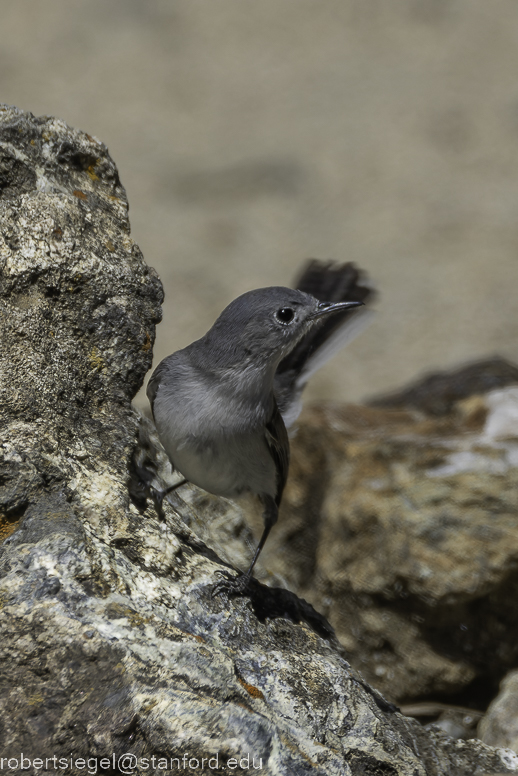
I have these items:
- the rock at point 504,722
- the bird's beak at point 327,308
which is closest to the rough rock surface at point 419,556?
the rock at point 504,722

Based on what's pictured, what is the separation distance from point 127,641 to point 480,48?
13746 millimetres

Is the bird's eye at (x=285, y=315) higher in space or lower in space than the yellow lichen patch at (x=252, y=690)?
higher

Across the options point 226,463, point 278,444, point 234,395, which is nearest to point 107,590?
point 226,463

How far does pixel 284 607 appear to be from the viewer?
9.07 ft

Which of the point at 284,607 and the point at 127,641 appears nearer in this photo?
the point at 127,641

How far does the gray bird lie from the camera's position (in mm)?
2801

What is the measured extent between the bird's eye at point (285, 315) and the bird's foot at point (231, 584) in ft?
3.23

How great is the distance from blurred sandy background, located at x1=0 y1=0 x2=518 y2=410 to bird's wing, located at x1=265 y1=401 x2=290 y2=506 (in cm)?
510

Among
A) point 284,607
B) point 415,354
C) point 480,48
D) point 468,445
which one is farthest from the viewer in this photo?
point 480,48

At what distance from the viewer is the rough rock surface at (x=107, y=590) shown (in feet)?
6.59

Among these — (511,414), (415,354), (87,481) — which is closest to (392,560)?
(511,414)

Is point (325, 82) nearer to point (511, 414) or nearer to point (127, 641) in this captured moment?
point (511, 414)

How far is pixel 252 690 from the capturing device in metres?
2.19

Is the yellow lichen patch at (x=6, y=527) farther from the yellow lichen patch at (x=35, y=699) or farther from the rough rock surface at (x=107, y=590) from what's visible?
the yellow lichen patch at (x=35, y=699)
